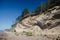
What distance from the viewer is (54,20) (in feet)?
93.6

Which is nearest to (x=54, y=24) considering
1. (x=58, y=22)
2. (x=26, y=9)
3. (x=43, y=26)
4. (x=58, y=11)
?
(x=58, y=22)

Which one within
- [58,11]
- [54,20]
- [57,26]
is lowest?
[57,26]

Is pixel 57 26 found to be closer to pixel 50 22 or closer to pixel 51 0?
pixel 50 22

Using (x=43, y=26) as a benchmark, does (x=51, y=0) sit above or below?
above

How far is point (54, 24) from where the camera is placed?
27.5 metres

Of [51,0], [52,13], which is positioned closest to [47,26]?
[52,13]

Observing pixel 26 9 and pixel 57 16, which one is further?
pixel 26 9

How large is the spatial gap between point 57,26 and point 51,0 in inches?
777

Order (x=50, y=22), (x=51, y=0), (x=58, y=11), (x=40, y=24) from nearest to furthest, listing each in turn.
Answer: (x=58, y=11), (x=50, y=22), (x=40, y=24), (x=51, y=0)

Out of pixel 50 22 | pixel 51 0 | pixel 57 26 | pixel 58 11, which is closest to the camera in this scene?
pixel 57 26

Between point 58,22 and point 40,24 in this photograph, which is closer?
point 58,22

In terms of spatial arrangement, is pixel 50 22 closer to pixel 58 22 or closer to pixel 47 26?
pixel 47 26

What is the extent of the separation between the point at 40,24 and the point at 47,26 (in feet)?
15.2

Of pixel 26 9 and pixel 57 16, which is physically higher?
pixel 26 9
